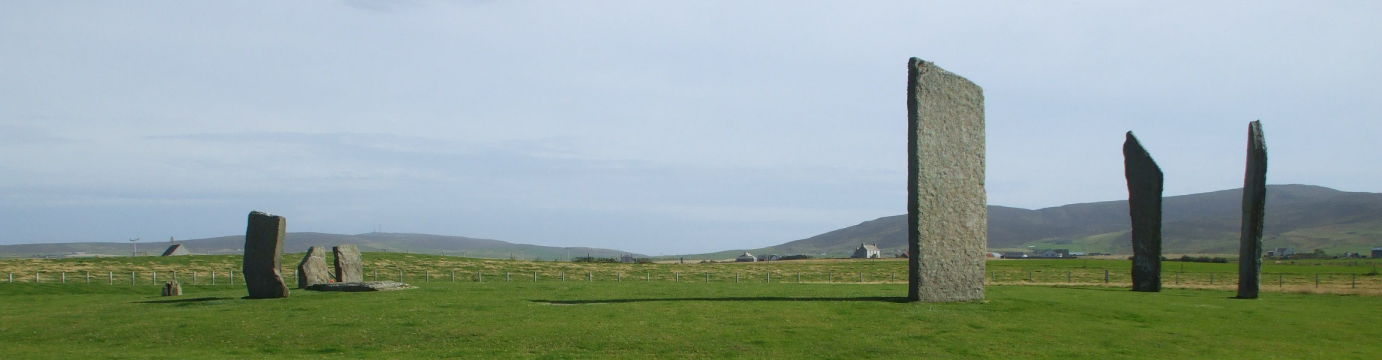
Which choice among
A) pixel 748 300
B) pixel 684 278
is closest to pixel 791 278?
pixel 684 278

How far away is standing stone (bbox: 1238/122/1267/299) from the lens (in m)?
28.0

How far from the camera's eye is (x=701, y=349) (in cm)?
1573

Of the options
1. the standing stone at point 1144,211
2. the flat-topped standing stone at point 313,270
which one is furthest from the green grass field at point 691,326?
the flat-topped standing stone at point 313,270

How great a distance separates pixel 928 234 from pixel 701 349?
7978 mm

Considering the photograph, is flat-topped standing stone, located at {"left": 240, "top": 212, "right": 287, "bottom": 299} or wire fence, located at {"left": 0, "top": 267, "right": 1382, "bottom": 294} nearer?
flat-topped standing stone, located at {"left": 240, "top": 212, "right": 287, "bottom": 299}

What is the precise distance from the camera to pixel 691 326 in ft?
59.1

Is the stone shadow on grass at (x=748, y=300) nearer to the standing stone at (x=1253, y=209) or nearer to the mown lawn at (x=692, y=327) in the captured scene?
the mown lawn at (x=692, y=327)

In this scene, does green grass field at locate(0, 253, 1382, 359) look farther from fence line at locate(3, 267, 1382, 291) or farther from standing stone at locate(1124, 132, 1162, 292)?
fence line at locate(3, 267, 1382, 291)

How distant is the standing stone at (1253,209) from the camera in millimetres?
28031

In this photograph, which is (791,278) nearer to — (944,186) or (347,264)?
(347,264)

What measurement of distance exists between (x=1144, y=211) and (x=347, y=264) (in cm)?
2377

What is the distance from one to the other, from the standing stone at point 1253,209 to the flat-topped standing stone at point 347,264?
2576 centimetres

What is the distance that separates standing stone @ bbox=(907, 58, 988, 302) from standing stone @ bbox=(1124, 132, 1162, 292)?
920cm

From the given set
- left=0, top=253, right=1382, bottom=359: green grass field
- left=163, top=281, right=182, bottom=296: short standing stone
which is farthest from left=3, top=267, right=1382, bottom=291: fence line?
left=0, top=253, right=1382, bottom=359: green grass field
